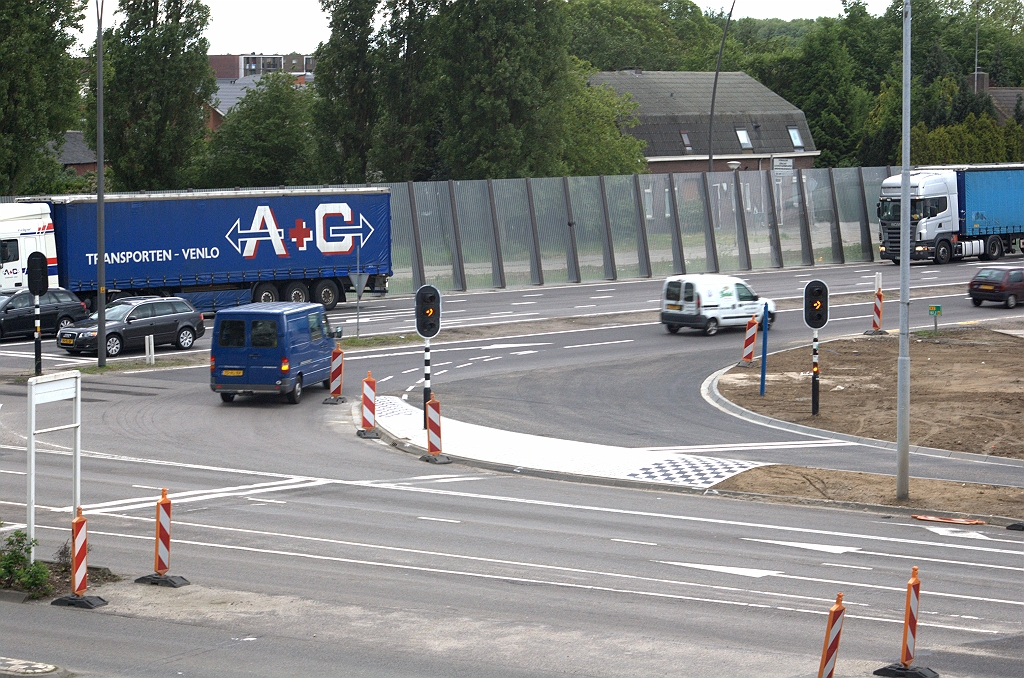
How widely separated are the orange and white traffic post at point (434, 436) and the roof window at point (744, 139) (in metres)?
72.4

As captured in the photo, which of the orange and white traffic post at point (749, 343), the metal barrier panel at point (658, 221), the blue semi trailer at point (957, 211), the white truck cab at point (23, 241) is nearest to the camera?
the orange and white traffic post at point (749, 343)

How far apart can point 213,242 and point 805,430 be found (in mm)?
24469

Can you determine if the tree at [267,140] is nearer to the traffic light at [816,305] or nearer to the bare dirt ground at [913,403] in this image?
the bare dirt ground at [913,403]

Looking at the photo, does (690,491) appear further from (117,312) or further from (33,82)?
(33,82)

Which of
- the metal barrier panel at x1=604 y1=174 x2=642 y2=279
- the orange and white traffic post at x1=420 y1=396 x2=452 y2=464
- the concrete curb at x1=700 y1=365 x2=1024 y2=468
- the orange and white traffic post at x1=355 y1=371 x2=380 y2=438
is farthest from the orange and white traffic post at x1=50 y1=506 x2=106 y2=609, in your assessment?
the metal barrier panel at x1=604 y1=174 x2=642 y2=279

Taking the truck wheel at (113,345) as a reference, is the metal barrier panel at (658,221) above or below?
above

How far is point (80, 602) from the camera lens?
43.2ft

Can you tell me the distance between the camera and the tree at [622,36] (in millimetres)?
123500

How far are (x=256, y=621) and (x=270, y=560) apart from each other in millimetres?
2715

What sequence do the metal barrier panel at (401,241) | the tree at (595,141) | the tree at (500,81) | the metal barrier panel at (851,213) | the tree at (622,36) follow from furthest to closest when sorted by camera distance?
1. the tree at (622,36)
2. the tree at (595,141)
3. the tree at (500,81)
4. the metal barrier panel at (851,213)
5. the metal barrier panel at (401,241)

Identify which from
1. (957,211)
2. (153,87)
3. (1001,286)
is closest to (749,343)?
(1001,286)

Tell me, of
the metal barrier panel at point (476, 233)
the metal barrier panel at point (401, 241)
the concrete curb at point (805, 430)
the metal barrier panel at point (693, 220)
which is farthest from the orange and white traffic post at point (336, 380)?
the metal barrier panel at point (693, 220)

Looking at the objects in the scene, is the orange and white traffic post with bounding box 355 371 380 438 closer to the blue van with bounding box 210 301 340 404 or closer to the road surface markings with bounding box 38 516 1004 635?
the blue van with bounding box 210 301 340 404

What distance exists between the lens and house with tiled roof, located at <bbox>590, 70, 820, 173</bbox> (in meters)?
89.4
